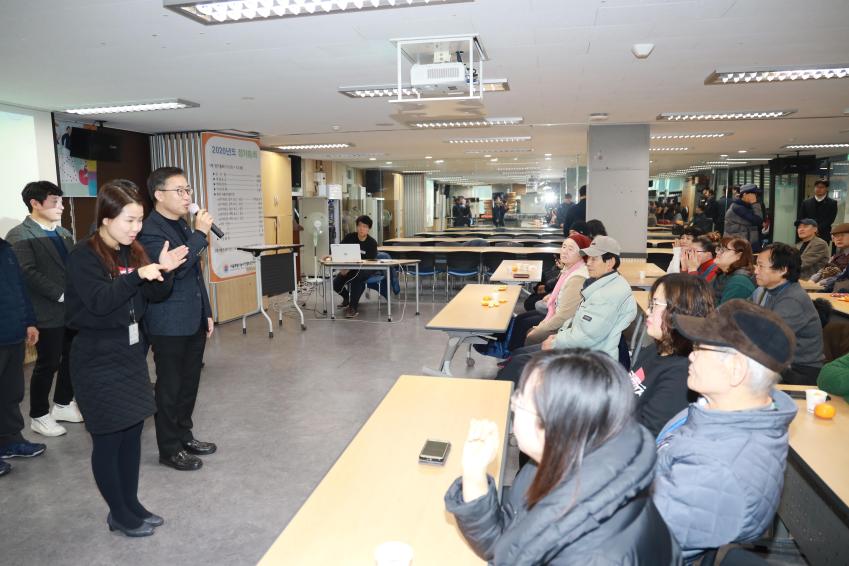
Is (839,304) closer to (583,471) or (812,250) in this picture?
(812,250)

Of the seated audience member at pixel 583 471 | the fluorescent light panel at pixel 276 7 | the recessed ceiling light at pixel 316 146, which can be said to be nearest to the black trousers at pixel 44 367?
the fluorescent light panel at pixel 276 7

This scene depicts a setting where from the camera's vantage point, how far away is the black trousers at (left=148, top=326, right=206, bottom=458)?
3.29 meters

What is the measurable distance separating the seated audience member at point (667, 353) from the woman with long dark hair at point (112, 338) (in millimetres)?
2208

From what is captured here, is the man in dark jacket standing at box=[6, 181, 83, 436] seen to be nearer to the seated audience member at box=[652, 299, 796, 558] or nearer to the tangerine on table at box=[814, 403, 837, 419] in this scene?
the seated audience member at box=[652, 299, 796, 558]

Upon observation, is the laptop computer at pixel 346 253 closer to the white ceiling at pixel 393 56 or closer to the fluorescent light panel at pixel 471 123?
the white ceiling at pixel 393 56

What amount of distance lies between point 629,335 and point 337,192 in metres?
9.14

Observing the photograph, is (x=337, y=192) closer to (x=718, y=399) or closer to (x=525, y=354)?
(x=525, y=354)

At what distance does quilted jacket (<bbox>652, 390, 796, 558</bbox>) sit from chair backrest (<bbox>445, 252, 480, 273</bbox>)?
830 cm

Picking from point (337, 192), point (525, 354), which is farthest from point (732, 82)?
point (337, 192)

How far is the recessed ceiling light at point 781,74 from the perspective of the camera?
4.70m

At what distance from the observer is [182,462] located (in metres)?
3.53

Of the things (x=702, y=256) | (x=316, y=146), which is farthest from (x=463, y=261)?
(x=702, y=256)

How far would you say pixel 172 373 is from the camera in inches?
131

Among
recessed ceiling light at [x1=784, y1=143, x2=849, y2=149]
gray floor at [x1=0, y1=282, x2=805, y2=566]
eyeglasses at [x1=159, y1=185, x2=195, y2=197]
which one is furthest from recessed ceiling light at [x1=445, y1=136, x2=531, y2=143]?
eyeglasses at [x1=159, y1=185, x2=195, y2=197]
